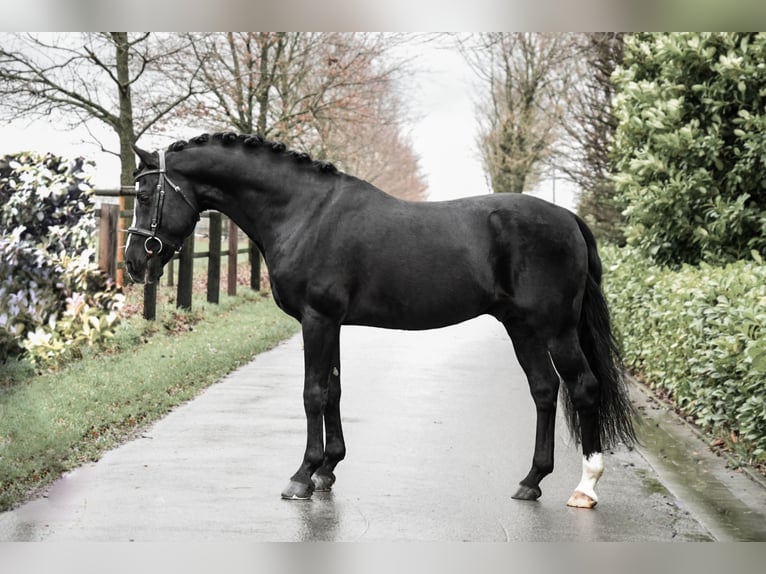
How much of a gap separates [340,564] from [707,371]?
3361 mm

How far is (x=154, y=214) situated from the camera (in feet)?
18.5

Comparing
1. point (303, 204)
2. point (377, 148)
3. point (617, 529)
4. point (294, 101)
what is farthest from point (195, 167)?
point (377, 148)

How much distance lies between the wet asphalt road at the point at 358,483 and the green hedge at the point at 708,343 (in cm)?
69

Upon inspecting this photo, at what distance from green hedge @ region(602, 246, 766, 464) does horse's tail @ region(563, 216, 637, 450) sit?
837 mm

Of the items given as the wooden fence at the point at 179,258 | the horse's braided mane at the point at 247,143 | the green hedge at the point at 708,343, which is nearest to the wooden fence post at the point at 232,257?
the wooden fence at the point at 179,258

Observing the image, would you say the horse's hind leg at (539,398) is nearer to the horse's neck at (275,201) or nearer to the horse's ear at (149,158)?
the horse's neck at (275,201)

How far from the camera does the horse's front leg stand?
5598 mm

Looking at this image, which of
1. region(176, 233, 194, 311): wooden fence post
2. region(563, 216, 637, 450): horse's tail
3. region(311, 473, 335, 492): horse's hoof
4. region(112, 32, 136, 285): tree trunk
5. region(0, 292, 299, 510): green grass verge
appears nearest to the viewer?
region(563, 216, 637, 450): horse's tail

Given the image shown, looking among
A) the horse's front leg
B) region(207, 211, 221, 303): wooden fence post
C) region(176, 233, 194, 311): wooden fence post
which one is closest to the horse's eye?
the horse's front leg

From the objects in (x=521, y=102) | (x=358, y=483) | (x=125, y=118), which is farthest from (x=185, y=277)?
(x=358, y=483)

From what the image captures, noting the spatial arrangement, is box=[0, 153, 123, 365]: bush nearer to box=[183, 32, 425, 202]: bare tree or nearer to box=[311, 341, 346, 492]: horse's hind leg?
box=[311, 341, 346, 492]: horse's hind leg

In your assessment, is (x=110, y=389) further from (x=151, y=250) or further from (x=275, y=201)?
(x=275, y=201)

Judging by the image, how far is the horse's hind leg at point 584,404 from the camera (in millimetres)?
5719

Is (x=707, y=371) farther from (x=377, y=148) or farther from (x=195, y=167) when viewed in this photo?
(x=377, y=148)
